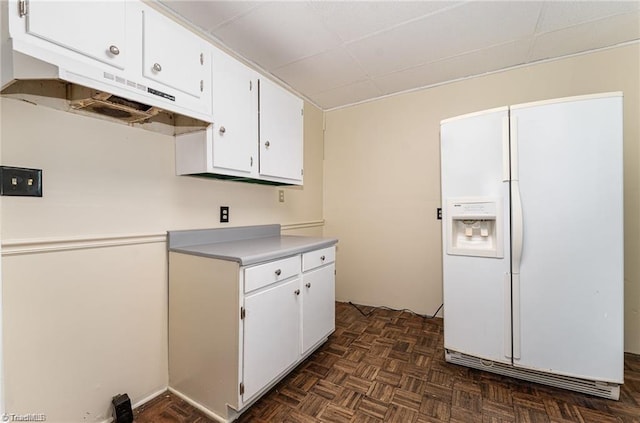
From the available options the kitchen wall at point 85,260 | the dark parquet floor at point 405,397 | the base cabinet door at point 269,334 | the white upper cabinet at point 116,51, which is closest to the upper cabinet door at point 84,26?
the white upper cabinet at point 116,51

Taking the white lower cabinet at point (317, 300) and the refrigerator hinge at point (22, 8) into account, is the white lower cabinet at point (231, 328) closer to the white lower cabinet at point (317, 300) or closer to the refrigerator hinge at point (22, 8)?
the white lower cabinet at point (317, 300)

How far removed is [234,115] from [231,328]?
1.27 meters

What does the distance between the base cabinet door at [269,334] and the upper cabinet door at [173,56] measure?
3.84 ft

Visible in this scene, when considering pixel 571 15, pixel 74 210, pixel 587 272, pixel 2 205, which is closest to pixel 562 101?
pixel 571 15

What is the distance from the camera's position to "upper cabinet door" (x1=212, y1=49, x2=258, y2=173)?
1606 millimetres

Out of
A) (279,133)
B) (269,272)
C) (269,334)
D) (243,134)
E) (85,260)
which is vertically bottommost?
(269,334)

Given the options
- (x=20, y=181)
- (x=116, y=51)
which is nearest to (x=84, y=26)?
(x=116, y=51)

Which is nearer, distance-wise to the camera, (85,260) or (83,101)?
(83,101)

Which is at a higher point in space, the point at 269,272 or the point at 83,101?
the point at 83,101

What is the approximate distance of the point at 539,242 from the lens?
1.68m

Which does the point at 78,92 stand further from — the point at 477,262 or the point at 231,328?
the point at 477,262

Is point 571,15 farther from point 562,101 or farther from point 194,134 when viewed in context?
point 194,134

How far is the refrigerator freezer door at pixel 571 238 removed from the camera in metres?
1.54

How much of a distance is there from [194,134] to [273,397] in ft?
5.44
